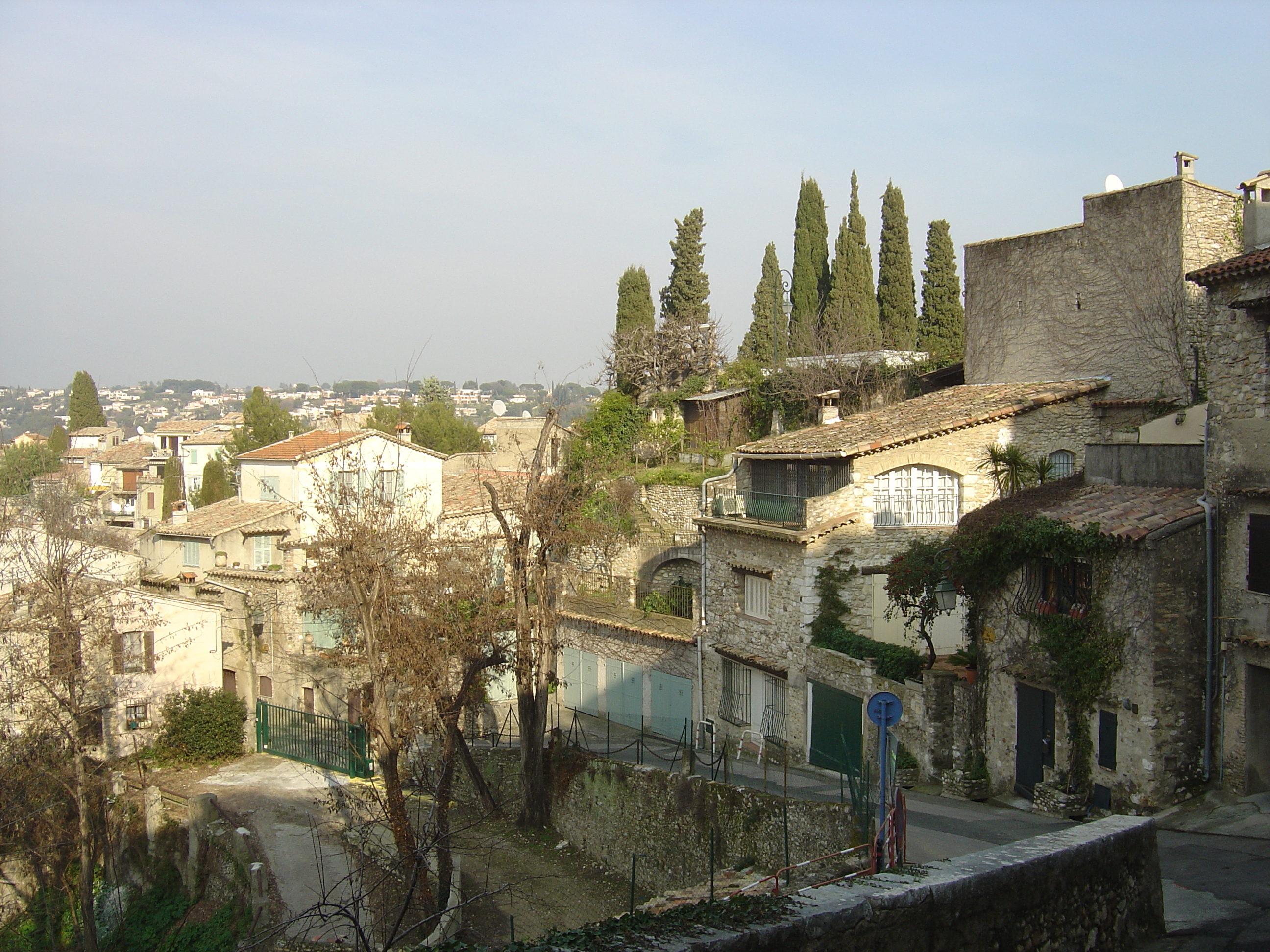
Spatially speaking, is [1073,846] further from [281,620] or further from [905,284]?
[905,284]

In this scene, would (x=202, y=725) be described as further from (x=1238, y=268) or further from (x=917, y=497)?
(x=1238, y=268)

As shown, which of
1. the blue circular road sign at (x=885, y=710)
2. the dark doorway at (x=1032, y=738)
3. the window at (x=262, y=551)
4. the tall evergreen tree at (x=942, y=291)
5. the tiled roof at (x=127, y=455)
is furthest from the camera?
the tiled roof at (x=127, y=455)

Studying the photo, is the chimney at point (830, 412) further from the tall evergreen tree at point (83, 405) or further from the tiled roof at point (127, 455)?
the tall evergreen tree at point (83, 405)

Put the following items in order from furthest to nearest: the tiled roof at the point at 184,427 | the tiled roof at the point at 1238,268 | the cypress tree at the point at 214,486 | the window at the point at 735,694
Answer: the tiled roof at the point at 184,427, the cypress tree at the point at 214,486, the window at the point at 735,694, the tiled roof at the point at 1238,268

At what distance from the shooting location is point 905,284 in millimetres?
47250

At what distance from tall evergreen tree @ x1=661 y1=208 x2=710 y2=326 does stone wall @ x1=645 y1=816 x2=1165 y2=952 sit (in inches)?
1693

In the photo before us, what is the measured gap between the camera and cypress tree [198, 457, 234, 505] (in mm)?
57562

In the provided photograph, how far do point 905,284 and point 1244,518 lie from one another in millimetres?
35030

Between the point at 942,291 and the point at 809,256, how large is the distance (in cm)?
876

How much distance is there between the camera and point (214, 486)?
57656mm

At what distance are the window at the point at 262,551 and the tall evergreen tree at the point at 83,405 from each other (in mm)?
64919

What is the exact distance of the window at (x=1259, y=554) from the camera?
13.5 meters

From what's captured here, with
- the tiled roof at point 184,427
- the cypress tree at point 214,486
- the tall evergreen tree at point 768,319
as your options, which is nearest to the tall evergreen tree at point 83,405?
the tiled roof at point 184,427

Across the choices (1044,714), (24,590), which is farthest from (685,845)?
(24,590)
